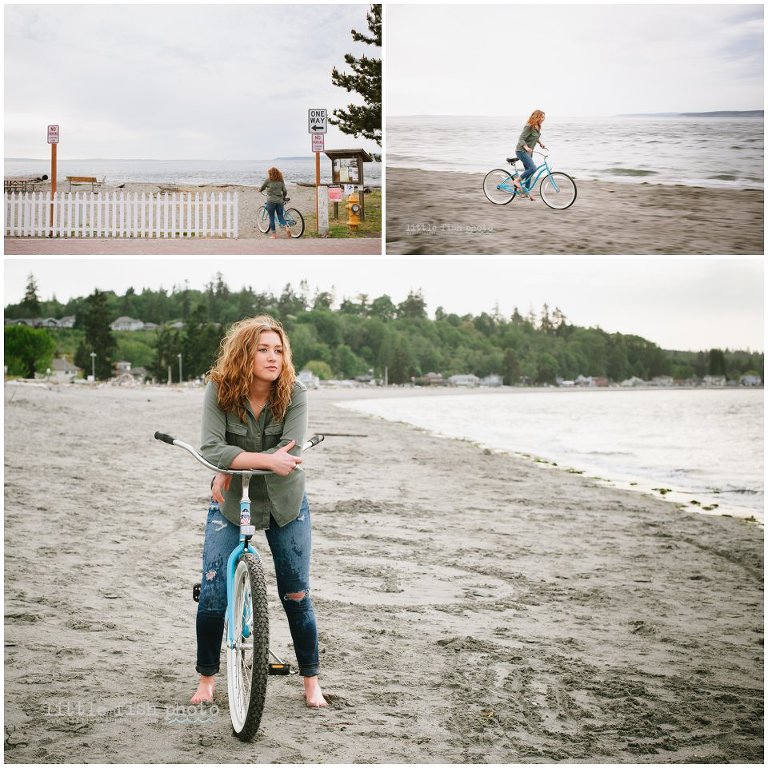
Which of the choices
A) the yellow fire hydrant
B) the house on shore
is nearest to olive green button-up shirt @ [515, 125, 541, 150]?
the yellow fire hydrant

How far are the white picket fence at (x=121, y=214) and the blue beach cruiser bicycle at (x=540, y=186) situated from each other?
1831 millimetres

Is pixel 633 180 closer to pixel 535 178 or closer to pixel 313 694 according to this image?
pixel 535 178

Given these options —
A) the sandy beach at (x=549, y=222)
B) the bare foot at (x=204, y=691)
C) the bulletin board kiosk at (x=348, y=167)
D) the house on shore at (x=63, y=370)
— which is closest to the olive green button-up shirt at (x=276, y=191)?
the bulletin board kiosk at (x=348, y=167)

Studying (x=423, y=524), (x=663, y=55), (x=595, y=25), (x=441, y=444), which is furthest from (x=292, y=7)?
(x=441, y=444)

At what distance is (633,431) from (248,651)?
48.8 feet

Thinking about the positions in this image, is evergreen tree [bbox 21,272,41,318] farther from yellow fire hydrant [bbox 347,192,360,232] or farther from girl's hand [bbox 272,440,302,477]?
girl's hand [bbox 272,440,302,477]

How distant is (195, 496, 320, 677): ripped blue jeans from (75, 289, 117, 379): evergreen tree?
17.2 ft

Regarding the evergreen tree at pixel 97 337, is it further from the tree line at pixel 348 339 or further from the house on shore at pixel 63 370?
the house on shore at pixel 63 370

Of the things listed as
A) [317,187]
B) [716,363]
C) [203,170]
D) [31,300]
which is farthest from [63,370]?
[716,363]

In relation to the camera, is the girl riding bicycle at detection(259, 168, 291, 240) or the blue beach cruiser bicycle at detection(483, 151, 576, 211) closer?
the girl riding bicycle at detection(259, 168, 291, 240)

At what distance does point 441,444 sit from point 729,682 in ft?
25.0

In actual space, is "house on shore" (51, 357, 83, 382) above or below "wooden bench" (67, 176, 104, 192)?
below

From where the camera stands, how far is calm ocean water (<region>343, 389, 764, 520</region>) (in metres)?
9.65

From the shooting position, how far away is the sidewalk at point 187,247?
5.39 meters
